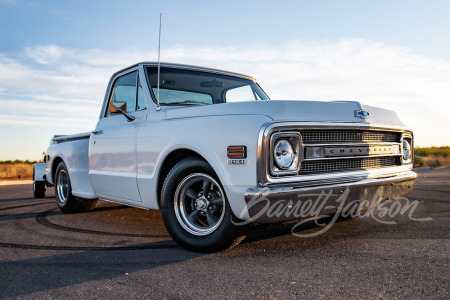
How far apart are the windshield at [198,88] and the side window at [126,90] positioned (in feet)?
1.14

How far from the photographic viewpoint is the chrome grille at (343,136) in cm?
358

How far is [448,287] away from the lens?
8.58 ft

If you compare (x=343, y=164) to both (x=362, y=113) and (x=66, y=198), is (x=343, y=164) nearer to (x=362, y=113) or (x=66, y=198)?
(x=362, y=113)

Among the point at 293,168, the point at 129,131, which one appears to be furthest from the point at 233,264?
the point at 129,131

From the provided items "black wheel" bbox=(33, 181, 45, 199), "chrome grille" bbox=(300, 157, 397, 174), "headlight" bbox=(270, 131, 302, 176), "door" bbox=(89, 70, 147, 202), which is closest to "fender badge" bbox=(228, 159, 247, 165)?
"headlight" bbox=(270, 131, 302, 176)

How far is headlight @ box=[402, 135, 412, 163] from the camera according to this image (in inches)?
187

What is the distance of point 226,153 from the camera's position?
3416 millimetres

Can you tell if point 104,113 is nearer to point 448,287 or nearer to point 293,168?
point 293,168

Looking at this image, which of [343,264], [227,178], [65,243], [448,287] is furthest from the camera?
[65,243]

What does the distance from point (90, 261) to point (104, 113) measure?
111 inches

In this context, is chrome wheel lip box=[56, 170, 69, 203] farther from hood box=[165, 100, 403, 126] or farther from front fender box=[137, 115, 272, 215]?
hood box=[165, 100, 403, 126]

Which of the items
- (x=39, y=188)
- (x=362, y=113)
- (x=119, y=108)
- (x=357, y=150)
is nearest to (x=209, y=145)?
(x=357, y=150)

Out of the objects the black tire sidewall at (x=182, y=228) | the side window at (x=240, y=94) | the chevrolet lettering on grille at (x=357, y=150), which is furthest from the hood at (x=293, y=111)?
the side window at (x=240, y=94)

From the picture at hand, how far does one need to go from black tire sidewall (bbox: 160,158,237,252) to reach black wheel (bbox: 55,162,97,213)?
286cm
